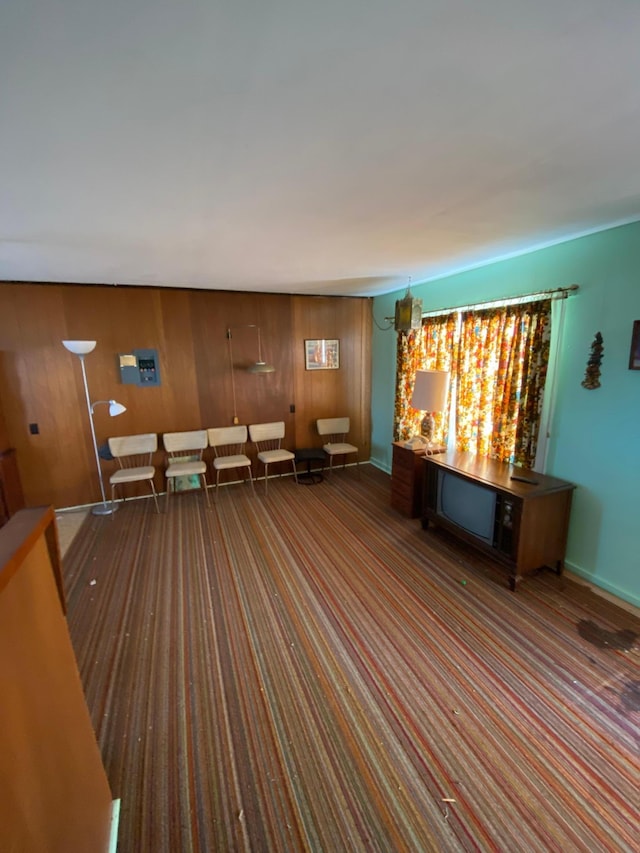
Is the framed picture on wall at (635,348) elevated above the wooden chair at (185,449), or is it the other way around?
the framed picture on wall at (635,348)

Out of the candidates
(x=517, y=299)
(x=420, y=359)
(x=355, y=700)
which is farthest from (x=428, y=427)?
(x=355, y=700)

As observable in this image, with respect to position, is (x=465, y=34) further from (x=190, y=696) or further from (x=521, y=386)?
(x=190, y=696)

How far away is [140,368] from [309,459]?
2.33 meters

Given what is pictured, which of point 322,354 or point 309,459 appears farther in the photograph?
point 322,354

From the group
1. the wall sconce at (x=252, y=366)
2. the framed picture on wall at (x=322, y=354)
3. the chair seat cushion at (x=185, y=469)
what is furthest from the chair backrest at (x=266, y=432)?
the framed picture on wall at (x=322, y=354)

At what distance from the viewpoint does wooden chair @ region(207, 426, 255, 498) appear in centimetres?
430

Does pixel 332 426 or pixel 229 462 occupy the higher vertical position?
pixel 332 426

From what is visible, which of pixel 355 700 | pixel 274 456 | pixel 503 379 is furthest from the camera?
pixel 274 456

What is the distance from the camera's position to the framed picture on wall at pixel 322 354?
4879 mm

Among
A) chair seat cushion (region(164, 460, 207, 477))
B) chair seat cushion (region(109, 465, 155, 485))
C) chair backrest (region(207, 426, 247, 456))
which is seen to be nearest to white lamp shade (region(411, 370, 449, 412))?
chair backrest (region(207, 426, 247, 456))

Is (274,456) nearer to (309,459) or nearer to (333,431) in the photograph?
(309,459)

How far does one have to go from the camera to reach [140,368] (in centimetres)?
409

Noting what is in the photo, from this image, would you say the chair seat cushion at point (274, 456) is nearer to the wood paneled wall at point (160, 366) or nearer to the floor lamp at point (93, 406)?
the wood paneled wall at point (160, 366)

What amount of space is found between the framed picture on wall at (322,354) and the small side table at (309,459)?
1.15 meters
